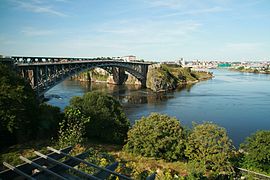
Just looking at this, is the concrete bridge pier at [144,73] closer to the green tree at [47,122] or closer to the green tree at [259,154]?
the green tree at [47,122]

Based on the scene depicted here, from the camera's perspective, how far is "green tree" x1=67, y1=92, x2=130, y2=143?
21617mm

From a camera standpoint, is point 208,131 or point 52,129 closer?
point 208,131

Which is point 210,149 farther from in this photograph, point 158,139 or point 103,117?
point 103,117

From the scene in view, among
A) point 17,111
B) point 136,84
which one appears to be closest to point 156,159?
point 17,111

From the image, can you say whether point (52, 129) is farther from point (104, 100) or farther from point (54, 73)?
point (54, 73)

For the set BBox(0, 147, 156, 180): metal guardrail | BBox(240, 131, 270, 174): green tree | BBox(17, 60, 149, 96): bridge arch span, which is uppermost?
BBox(17, 60, 149, 96): bridge arch span

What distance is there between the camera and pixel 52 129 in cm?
2022

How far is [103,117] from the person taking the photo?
859 inches

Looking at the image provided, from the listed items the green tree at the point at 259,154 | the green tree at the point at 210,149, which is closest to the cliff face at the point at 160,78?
the green tree at the point at 259,154

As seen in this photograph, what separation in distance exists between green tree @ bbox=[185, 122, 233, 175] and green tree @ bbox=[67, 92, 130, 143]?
7.21 metres

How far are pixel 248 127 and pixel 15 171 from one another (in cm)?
3168

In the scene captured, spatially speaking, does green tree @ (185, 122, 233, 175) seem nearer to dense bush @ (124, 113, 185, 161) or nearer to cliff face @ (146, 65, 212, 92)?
dense bush @ (124, 113, 185, 161)

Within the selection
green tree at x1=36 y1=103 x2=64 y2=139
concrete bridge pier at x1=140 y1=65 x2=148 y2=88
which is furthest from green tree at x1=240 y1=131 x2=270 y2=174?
concrete bridge pier at x1=140 y1=65 x2=148 y2=88

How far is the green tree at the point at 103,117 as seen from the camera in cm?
2162
